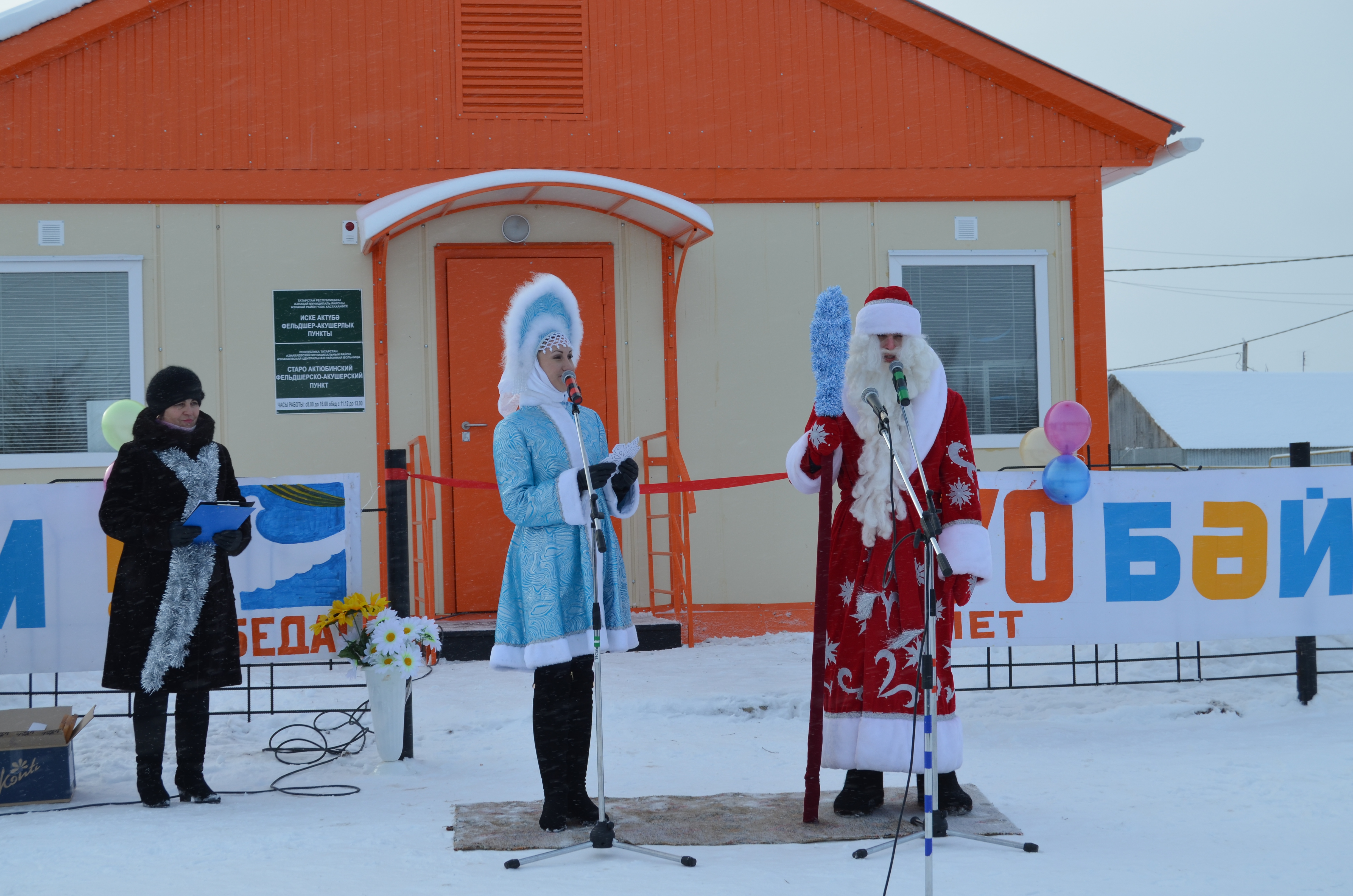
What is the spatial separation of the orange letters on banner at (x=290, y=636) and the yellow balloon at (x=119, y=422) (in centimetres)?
141

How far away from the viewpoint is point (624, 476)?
3859mm

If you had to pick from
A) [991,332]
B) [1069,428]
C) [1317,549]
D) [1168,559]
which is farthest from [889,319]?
[991,332]

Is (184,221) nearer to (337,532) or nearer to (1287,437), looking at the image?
(337,532)

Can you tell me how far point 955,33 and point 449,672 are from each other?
5.71 meters

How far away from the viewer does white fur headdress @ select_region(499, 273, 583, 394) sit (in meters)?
4.07

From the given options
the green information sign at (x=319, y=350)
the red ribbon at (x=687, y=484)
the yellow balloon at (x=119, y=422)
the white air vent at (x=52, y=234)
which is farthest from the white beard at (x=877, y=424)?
the white air vent at (x=52, y=234)

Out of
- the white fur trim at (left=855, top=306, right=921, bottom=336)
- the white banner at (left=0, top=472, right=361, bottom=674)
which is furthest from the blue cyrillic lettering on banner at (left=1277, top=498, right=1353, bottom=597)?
the white banner at (left=0, top=472, right=361, bottom=674)

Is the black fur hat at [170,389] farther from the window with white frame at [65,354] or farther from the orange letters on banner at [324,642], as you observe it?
the window with white frame at [65,354]

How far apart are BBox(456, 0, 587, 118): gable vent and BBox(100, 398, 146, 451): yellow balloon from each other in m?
3.33

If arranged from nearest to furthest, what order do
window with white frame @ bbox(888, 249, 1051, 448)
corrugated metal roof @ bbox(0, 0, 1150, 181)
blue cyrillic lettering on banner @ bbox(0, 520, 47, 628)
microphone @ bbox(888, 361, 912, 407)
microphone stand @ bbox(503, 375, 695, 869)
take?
microphone @ bbox(888, 361, 912, 407), microphone stand @ bbox(503, 375, 695, 869), blue cyrillic lettering on banner @ bbox(0, 520, 47, 628), corrugated metal roof @ bbox(0, 0, 1150, 181), window with white frame @ bbox(888, 249, 1051, 448)

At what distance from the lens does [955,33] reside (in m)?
8.47

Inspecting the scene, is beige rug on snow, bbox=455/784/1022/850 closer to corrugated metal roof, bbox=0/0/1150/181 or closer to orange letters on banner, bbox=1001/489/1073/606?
orange letters on banner, bbox=1001/489/1073/606

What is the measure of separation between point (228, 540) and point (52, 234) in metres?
4.48

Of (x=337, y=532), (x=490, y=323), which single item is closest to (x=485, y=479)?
(x=490, y=323)
